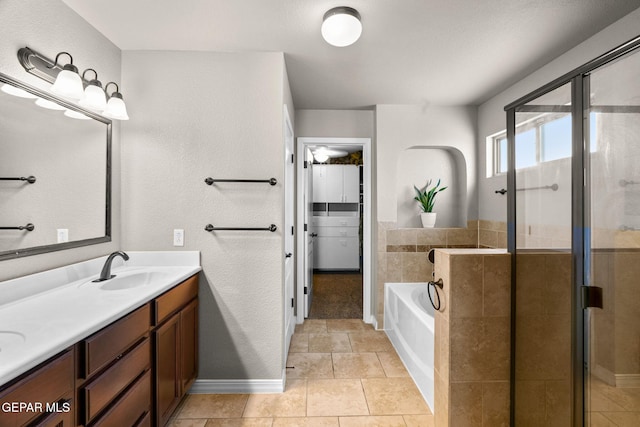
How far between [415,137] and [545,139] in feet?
6.40

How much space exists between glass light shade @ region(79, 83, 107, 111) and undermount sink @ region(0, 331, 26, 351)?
49.2 inches

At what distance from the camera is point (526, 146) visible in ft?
4.92

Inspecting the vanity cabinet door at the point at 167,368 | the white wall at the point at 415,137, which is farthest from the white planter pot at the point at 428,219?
the vanity cabinet door at the point at 167,368

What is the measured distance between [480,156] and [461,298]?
2306mm

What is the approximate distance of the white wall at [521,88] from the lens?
1.80 metres

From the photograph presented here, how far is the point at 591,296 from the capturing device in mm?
1169

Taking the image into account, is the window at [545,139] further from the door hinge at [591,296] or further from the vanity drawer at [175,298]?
the vanity drawer at [175,298]

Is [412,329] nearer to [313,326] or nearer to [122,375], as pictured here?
[313,326]

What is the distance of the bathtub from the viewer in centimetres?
205

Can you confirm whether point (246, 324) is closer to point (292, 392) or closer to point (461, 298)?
point (292, 392)

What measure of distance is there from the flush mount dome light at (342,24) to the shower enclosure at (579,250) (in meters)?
0.97

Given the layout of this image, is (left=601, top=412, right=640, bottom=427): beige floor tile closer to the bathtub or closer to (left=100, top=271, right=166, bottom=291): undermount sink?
the bathtub

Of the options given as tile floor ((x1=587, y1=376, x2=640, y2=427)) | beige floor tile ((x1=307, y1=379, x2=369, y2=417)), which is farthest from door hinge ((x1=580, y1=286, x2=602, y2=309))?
beige floor tile ((x1=307, y1=379, x2=369, y2=417))

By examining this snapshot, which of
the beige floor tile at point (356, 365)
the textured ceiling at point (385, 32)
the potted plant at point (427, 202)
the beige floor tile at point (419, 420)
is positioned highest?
the textured ceiling at point (385, 32)
